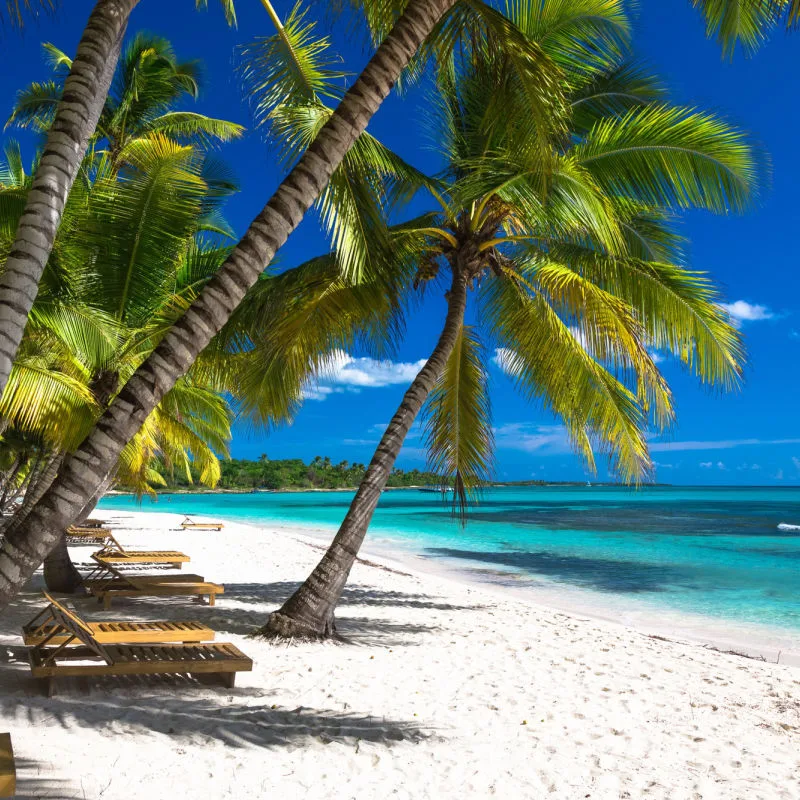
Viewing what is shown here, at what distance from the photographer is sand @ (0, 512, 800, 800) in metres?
3.94

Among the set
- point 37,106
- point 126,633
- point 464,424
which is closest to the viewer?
point 126,633

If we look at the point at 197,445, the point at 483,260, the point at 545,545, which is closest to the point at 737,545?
the point at 545,545

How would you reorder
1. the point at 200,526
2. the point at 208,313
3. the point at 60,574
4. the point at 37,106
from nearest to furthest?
the point at 208,313, the point at 60,574, the point at 37,106, the point at 200,526

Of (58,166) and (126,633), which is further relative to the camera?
(126,633)

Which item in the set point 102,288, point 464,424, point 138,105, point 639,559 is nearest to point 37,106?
point 138,105

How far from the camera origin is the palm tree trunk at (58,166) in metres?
2.79

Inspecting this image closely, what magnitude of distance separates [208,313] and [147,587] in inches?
262

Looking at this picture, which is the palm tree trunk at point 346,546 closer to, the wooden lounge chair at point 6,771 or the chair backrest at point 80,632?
the chair backrest at point 80,632

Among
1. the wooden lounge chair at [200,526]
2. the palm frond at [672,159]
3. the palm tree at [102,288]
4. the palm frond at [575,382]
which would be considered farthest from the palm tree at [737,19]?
the wooden lounge chair at [200,526]

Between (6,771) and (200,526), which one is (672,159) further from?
(200,526)

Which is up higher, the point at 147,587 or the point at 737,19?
the point at 737,19

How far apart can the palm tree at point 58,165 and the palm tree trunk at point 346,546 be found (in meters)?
4.58

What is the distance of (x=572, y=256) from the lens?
324 inches

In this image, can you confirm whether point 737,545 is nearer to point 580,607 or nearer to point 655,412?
point 580,607
